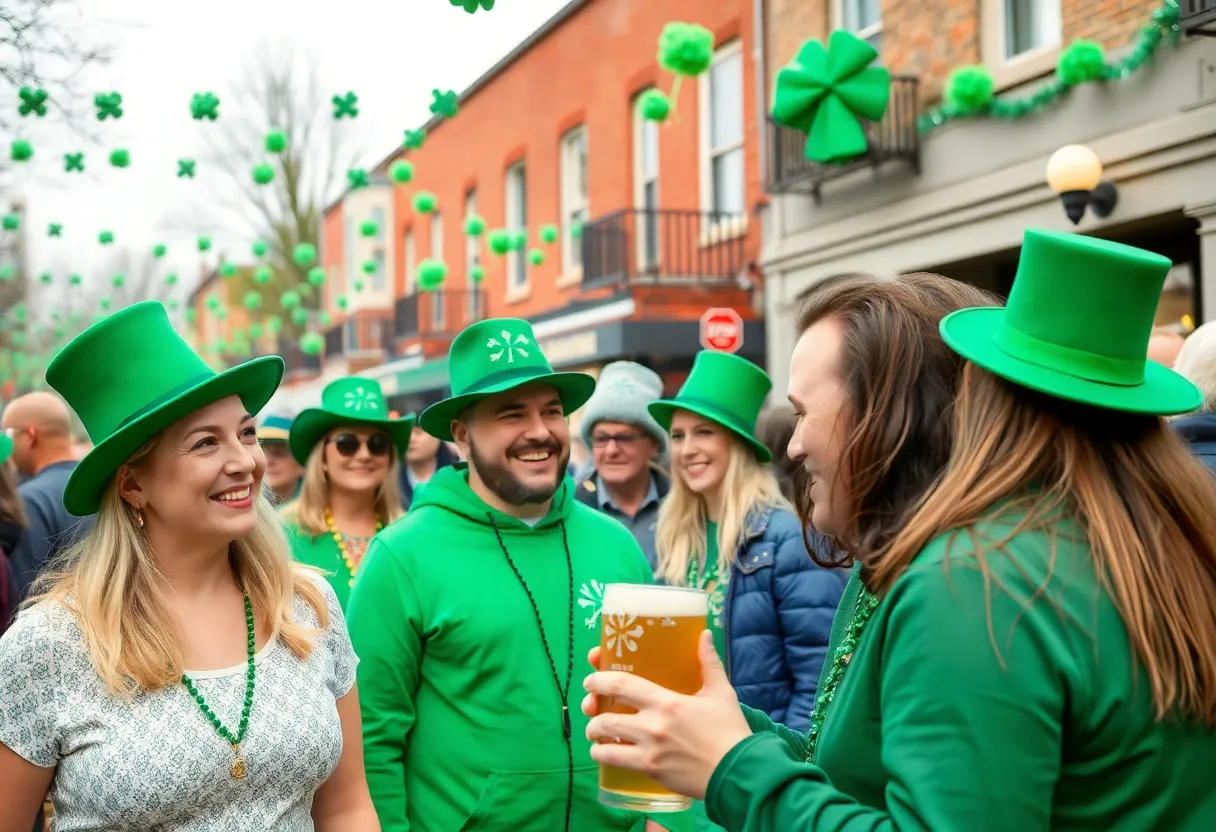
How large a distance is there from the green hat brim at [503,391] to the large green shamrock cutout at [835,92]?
6331 mm

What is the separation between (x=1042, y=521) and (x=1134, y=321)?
31cm

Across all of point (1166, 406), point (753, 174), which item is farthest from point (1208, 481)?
point (753, 174)

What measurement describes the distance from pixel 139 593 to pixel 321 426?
11.7 ft

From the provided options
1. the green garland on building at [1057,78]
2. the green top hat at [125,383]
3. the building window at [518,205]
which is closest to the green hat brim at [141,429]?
the green top hat at [125,383]

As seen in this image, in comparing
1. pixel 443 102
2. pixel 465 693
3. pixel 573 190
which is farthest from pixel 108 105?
pixel 573 190

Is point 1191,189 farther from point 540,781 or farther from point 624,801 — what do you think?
point 624,801

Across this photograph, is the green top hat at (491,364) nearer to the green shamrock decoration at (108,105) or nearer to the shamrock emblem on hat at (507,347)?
the shamrock emblem on hat at (507,347)

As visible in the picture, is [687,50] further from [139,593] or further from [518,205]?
[518,205]

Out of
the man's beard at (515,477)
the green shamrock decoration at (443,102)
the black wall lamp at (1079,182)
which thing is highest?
the green shamrock decoration at (443,102)

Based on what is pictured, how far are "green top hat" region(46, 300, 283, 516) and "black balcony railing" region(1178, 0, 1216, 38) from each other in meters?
7.04

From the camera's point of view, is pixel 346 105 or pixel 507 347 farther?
pixel 346 105

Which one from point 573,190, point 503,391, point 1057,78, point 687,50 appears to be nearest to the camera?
point 503,391

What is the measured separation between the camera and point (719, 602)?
4.63 meters

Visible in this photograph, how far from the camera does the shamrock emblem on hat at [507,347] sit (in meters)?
3.93
